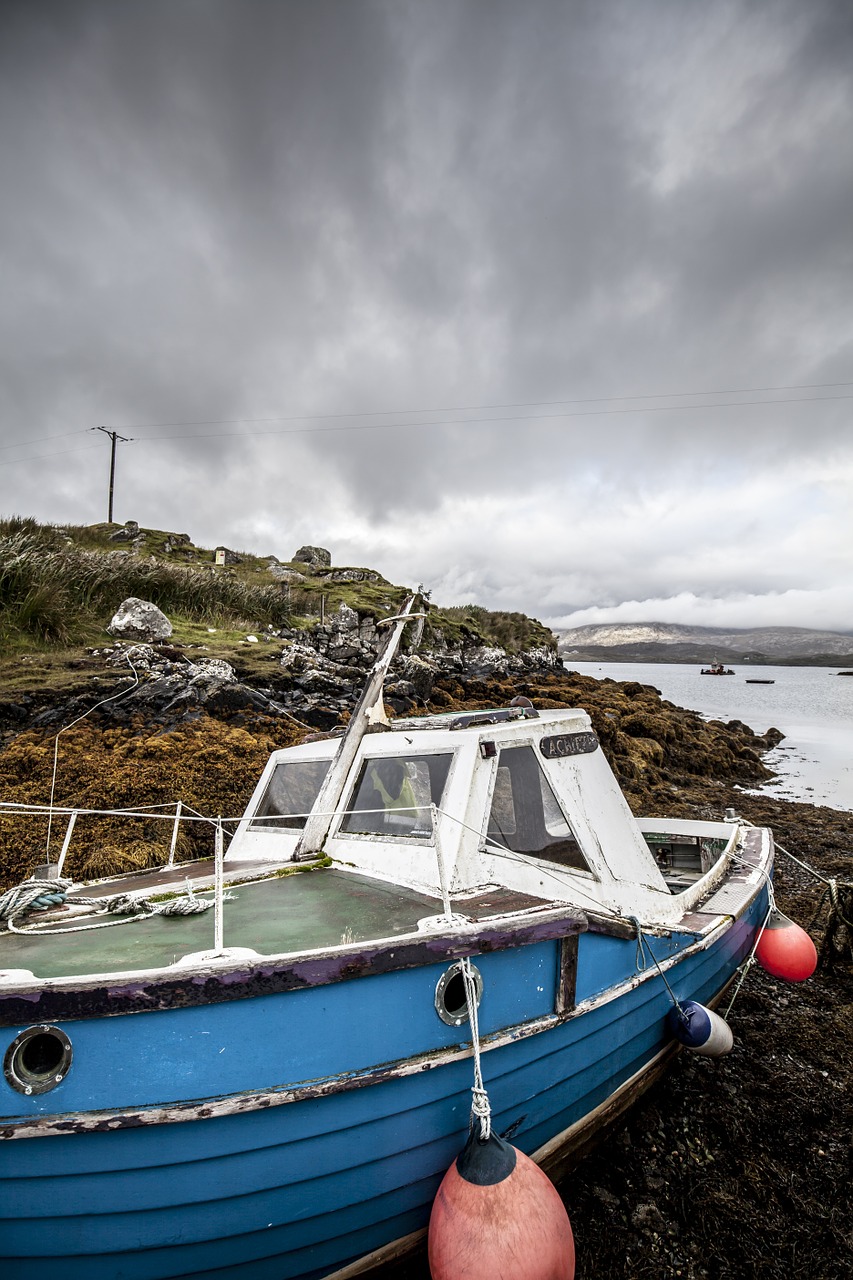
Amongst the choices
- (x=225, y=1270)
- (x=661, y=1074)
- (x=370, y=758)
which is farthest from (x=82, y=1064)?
(x=661, y=1074)

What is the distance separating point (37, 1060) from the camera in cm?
237

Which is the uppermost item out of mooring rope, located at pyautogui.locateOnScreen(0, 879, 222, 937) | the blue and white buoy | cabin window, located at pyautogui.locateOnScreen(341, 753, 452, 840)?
cabin window, located at pyautogui.locateOnScreen(341, 753, 452, 840)

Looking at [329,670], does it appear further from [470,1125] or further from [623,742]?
[470,1125]

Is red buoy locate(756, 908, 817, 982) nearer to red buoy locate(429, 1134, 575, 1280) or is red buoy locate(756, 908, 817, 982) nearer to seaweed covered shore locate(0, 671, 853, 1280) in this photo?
seaweed covered shore locate(0, 671, 853, 1280)

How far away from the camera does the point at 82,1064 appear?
7.60 ft

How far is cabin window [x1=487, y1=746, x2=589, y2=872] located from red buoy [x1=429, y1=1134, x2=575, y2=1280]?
165 centimetres

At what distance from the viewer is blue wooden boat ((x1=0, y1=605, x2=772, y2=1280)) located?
234 cm

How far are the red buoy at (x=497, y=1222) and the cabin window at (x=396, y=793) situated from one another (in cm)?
185

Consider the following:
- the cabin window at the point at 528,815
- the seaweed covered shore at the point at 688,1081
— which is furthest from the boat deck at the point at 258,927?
the seaweed covered shore at the point at 688,1081

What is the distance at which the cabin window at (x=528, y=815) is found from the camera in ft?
13.6

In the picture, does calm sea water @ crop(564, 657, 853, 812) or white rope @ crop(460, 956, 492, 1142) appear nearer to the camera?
white rope @ crop(460, 956, 492, 1142)

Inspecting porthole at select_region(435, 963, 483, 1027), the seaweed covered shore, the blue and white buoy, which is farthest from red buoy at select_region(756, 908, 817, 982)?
porthole at select_region(435, 963, 483, 1027)

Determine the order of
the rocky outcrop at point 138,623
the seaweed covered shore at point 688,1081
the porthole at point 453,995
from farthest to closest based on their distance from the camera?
the rocky outcrop at point 138,623 < the seaweed covered shore at point 688,1081 < the porthole at point 453,995

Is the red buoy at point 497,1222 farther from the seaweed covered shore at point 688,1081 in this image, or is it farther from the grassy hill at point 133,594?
the grassy hill at point 133,594
